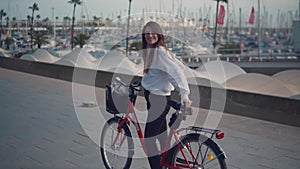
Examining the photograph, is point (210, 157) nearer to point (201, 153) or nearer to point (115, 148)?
point (201, 153)

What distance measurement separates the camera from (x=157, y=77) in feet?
12.0

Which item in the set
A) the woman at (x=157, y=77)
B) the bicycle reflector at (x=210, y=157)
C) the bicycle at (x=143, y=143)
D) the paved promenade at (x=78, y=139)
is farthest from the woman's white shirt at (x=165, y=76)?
the paved promenade at (x=78, y=139)

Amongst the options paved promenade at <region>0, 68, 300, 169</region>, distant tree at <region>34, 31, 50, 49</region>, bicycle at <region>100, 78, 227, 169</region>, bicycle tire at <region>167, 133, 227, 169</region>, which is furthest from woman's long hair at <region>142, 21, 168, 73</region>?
distant tree at <region>34, 31, 50, 49</region>

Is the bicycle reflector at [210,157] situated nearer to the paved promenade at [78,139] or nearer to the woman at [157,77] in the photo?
the woman at [157,77]

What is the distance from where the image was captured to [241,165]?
195 inches

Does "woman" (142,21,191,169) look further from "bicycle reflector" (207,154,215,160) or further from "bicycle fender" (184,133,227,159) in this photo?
"bicycle reflector" (207,154,215,160)

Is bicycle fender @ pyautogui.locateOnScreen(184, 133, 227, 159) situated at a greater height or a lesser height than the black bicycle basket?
lesser

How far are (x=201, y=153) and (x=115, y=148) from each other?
132 centimetres

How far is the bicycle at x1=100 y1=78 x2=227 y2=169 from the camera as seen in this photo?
335cm

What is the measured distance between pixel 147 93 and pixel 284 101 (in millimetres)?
4068

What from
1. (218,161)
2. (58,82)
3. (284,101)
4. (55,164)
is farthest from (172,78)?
(58,82)

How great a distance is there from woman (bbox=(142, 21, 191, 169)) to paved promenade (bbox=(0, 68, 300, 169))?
0.63 meters

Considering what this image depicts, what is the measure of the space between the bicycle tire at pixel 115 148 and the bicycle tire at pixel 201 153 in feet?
2.40

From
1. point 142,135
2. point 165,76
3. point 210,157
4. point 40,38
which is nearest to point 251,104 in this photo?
point 142,135
